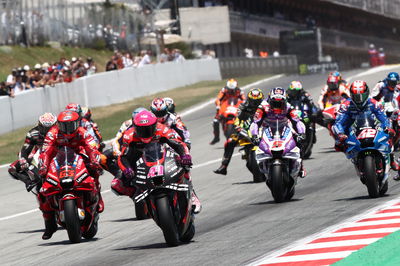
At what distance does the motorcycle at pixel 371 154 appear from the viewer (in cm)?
1437

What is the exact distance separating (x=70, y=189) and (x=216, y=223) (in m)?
2.22

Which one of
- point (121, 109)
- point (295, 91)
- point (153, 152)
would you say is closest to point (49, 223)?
point (153, 152)

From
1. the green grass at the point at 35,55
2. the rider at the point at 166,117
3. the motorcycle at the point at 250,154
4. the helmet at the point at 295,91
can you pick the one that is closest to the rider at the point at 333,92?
the helmet at the point at 295,91

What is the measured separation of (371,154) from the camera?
47.4 ft

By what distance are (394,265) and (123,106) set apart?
3290 centimetres

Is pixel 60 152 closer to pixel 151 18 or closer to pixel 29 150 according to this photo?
pixel 29 150

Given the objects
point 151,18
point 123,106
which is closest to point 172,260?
point 123,106

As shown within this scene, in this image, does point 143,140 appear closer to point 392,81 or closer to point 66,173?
point 66,173

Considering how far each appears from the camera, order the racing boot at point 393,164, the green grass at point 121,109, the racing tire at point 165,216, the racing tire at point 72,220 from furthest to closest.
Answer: the green grass at point 121,109, the racing boot at point 393,164, the racing tire at point 72,220, the racing tire at point 165,216

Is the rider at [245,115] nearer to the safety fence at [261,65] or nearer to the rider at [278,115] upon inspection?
the rider at [278,115]

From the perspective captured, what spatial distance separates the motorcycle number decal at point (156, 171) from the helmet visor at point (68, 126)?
181 cm

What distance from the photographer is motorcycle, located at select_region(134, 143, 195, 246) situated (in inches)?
435

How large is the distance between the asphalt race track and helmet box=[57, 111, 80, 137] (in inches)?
54.4

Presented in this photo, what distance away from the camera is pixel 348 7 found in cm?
8900
